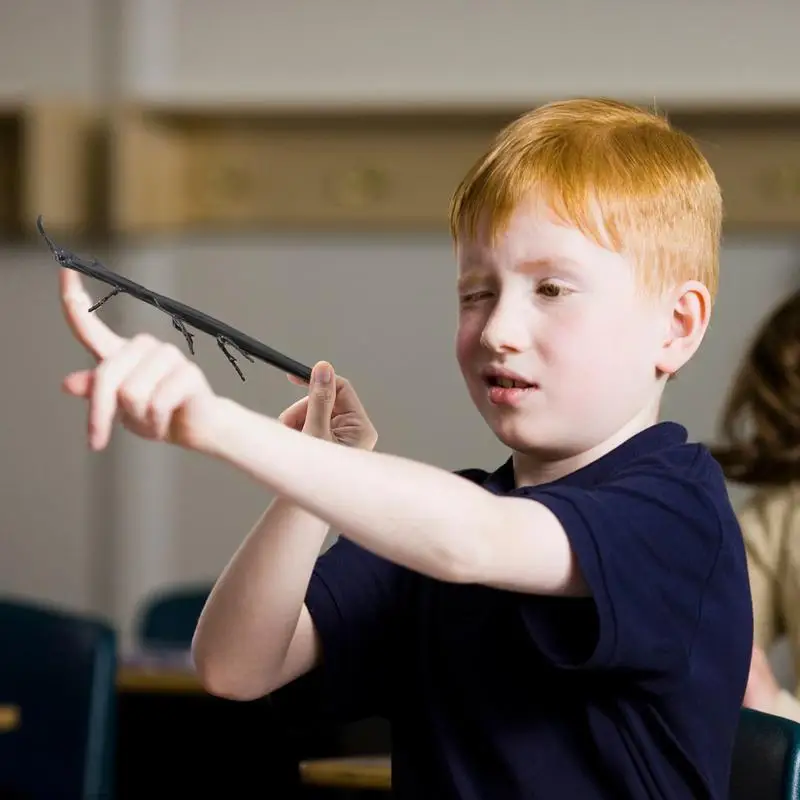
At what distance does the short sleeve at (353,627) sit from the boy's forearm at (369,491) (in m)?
0.23

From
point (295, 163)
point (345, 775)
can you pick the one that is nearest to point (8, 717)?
point (345, 775)

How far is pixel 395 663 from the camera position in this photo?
38.9 inches

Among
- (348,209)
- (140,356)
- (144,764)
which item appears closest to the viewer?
(140,356)

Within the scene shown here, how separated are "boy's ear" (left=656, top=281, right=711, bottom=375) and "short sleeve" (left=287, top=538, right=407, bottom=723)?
0.74 ft

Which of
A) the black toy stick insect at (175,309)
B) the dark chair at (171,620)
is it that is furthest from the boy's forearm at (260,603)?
the dark chair at (171,620)

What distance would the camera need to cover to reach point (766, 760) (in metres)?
1.20

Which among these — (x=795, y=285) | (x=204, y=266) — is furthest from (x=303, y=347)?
(x=795, y=285)

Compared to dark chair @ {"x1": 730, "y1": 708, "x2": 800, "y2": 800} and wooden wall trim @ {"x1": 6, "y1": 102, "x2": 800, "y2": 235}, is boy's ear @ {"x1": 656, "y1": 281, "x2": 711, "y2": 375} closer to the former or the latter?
dark chair @ {"x1": 730, "y1": 708, "x2": 800, "y2": 800}

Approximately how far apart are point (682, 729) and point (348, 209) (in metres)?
2.63

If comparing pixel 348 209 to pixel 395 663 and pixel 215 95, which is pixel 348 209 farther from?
pixel 395 663

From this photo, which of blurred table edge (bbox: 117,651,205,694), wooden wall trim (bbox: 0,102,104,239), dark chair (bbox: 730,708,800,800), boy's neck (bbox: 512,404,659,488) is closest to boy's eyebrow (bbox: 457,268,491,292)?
boy's neck (bbox: 512,404,659,488)

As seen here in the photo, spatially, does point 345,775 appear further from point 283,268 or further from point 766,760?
point 283,268

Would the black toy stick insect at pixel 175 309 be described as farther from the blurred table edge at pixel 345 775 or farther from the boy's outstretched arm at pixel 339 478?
the blurred table edge at pixel 345 775

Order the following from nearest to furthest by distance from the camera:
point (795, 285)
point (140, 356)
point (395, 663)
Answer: point (140, 356) → point (395, 663) → point (795, 285)
